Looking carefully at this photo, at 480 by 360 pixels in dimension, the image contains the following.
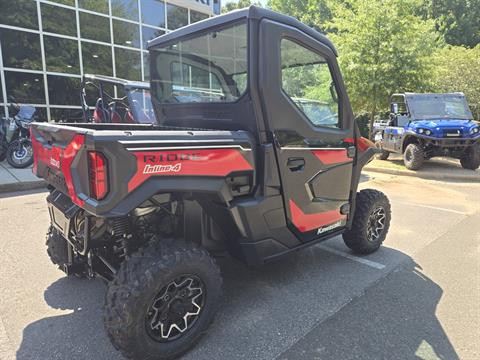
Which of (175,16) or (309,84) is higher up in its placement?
(175,16)

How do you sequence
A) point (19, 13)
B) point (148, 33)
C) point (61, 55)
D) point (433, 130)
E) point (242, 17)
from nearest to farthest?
point (242, 17) → point (433, 130) → point (19, 13) → point (61, 55) → point (148, 33)

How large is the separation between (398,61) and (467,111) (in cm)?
242

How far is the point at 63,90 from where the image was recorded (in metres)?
12.3

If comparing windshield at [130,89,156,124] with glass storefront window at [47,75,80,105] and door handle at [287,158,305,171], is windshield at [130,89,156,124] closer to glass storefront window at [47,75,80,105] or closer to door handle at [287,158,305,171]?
door handle at [287,158,305,171]

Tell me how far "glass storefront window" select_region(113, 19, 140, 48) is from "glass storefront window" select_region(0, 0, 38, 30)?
8.67ft

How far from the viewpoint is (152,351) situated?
2.22 m

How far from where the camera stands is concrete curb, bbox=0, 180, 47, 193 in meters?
6.91

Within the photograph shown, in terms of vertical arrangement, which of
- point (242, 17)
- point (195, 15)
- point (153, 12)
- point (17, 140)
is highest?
point (195, 15)

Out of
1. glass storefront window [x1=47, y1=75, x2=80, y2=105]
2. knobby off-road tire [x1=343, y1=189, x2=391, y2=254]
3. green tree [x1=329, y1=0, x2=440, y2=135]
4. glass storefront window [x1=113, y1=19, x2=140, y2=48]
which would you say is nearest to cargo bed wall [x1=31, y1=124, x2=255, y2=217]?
knobby off-road tire [x1=343, y1=189, x2=391, y2=254]

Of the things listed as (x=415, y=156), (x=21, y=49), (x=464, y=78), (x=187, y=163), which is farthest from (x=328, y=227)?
(x=464, y=78)

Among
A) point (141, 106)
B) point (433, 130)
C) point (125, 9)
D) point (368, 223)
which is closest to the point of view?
point (368, 223)

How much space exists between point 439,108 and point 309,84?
28.8ft

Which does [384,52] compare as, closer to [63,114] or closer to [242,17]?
[242,17]

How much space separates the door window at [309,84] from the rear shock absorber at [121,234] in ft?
5.01
